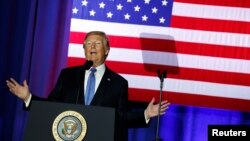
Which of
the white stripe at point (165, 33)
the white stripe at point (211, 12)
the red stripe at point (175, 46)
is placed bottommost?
the red stripe at point (175, 46)

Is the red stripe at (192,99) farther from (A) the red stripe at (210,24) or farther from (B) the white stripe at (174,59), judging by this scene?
(A) the red stripe at (210,24)

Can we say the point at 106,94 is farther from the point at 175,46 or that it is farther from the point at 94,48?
the point at 175,46

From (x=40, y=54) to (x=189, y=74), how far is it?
4.67 ft

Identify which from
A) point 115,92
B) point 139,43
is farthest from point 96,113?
point 139,43

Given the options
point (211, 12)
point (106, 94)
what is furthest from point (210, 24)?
point (106, 94)

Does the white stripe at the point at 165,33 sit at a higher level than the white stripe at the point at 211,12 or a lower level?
lower

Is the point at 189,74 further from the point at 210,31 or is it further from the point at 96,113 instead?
the point at 96,113

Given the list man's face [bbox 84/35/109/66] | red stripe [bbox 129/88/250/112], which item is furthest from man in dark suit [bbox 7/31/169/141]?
red stripe [bbox 129/88/250/112]

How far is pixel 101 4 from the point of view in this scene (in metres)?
3.93

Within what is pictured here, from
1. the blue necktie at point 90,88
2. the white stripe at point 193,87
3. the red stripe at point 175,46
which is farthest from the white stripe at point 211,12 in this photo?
the blue necktie at point 90,88

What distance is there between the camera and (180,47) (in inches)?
151

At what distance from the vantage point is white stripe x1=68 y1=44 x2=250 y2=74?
381 cm

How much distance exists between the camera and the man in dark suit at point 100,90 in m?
2.47

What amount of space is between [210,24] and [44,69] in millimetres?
1617
